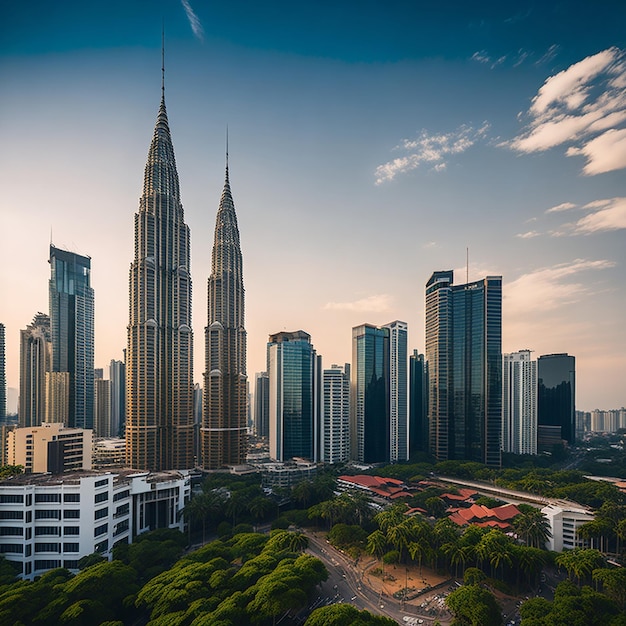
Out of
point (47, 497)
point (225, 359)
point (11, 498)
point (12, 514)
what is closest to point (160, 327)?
point (225, 359)

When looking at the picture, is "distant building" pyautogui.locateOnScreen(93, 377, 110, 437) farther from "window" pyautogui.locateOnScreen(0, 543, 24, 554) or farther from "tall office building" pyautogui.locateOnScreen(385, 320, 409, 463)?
"window" pyautogui.locateOnScreen(0, 543, 24, 554)

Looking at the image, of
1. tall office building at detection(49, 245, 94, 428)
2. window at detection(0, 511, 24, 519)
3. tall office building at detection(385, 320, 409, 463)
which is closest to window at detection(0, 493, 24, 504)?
window at detection(0, 511, 24, 519)

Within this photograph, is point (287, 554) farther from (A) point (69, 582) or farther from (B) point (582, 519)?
(B) point (582, 519)

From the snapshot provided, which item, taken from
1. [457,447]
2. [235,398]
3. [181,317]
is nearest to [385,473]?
[457,447]

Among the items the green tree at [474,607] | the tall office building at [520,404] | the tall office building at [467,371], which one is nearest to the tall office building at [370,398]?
the tall office building at [467,371]

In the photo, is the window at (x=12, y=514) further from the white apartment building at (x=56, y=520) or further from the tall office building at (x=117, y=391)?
the tall office building at (x=117, y=391)

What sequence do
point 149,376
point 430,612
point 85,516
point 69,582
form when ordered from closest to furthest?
point 69,582 → point 430,612 → point 85,516 → point 149,376
